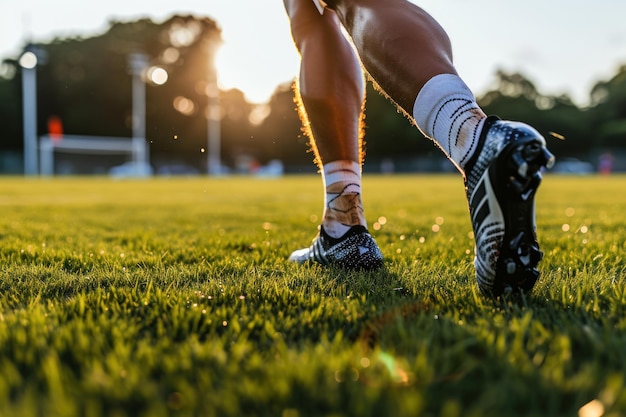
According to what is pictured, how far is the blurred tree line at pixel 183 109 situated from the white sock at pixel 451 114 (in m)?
35.2

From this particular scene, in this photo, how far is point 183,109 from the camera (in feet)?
137

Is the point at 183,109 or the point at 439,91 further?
the point at 183,109

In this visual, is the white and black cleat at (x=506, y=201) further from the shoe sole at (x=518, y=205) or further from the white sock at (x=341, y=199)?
the white sock at (x=341, y=199)

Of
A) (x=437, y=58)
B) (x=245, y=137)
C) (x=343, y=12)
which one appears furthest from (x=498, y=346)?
(x=245, y=137)

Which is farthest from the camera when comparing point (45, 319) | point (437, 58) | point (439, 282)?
point (439, 282)

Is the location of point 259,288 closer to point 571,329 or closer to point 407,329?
point 407,329

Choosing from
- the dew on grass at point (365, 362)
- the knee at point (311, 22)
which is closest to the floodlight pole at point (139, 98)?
the knee at point (311, 22)

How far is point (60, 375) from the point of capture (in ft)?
2.43

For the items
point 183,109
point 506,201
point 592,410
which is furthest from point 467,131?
Answer: point 183,109

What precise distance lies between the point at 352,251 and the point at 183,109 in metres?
41.8

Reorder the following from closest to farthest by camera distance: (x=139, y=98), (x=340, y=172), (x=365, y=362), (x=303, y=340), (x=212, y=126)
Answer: (x=365, y=362)
(x=303, y=340)
(x=340, y=172)
(x=139, y=98)
(x=212, y=126)

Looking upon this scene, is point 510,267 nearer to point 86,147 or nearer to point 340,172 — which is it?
point 340,172

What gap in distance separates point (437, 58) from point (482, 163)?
30cm

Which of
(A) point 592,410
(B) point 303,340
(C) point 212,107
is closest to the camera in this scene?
(A) point 592,410
